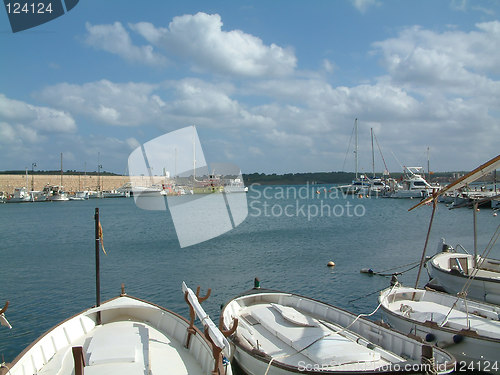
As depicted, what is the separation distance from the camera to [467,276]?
60.0ft

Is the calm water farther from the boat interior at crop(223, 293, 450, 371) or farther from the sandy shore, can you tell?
the sandy shore

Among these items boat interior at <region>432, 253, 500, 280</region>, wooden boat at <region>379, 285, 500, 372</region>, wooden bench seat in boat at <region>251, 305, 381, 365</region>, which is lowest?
wooden boat at <region>379, 285, 500, 372</region>

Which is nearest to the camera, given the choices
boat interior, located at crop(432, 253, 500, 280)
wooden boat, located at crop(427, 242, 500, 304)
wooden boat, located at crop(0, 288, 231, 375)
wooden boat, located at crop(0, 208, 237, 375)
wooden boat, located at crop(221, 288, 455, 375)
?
wooden boat, located at crop(0, 208, 237, 375)

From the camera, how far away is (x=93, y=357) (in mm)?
8883

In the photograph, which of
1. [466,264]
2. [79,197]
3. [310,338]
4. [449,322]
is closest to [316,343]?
[310,338]

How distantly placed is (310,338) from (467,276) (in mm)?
10238

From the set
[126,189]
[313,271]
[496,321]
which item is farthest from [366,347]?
[126,189]

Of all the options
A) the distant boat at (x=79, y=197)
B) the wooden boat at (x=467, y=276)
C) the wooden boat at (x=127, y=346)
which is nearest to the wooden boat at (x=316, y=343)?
the wooden boat at (x=127, y=346)

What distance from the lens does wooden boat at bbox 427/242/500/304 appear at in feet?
56.5

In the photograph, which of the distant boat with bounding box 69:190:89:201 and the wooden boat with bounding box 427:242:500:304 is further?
the distant boat with bounding box 69:190:89:201

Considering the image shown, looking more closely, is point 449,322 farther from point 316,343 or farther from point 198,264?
point 198,264

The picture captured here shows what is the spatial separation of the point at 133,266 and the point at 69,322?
19.5 m

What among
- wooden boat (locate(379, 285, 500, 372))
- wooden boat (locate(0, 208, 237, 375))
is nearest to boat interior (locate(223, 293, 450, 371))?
wooden boat (locate(0, 208, 237, 375))

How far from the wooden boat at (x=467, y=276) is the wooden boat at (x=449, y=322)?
1.46 m
